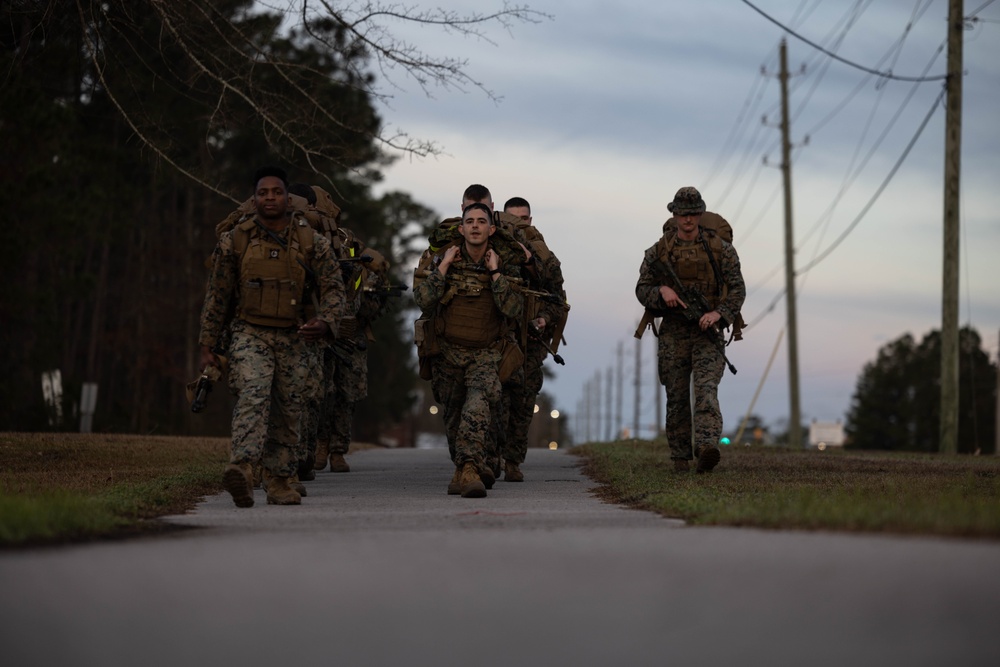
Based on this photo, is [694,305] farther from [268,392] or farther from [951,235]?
[951,235]

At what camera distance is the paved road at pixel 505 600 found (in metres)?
5.28

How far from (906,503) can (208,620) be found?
499cm

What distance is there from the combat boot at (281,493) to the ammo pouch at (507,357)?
214cm

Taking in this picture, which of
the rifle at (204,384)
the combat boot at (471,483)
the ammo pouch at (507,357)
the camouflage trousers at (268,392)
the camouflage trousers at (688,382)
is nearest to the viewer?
the camouflage trousers at (268,392)

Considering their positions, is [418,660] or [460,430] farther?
[460,430]

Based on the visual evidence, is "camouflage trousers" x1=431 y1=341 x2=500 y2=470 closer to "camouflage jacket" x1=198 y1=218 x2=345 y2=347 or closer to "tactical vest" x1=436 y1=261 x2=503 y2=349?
"tactical vest" x1=436 y1=261 x2=503 y2=349

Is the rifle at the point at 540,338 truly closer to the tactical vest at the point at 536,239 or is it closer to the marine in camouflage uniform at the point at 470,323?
the tactical vest at the point at 536,239

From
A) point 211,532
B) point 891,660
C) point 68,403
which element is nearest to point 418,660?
point 891,660

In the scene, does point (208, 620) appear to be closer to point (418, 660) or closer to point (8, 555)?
point (418, 660)

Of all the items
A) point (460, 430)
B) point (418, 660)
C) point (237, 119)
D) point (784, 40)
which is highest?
point (784, 40)

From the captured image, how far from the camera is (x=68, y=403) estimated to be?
33000mm

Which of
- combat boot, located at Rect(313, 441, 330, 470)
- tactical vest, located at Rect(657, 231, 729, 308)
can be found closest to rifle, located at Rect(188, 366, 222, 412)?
tactical vest, located at Rect(657, 231, 729, 308)

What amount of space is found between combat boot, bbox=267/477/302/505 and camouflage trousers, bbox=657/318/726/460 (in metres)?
4.12

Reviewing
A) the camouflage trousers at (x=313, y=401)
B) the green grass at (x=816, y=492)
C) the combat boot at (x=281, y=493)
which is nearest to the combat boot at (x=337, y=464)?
the camouflage trousers at (x=313, y=401)
